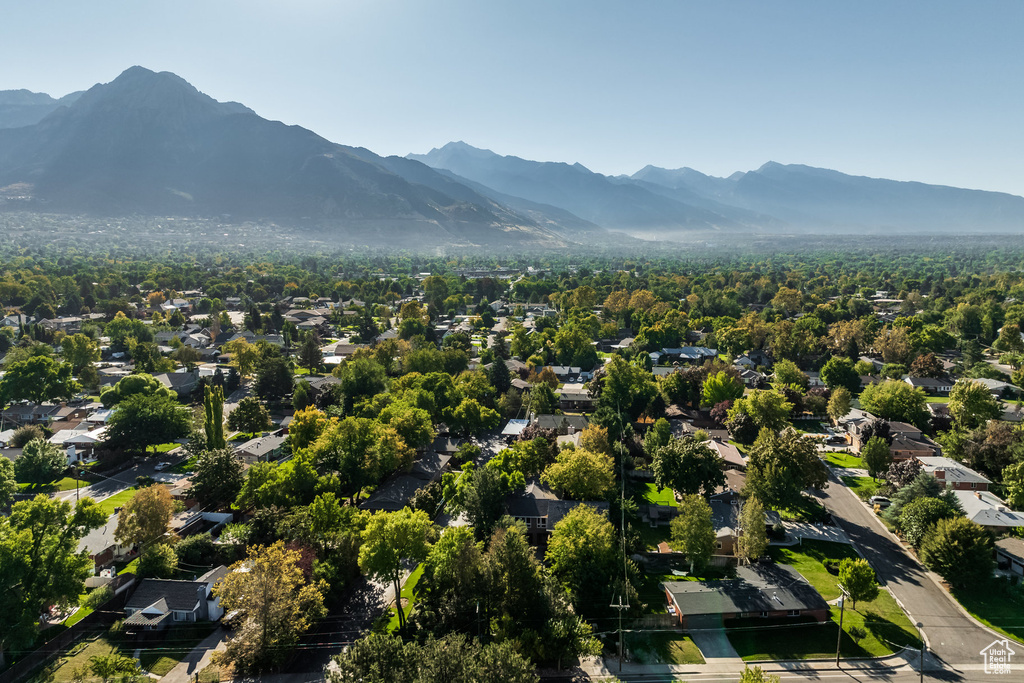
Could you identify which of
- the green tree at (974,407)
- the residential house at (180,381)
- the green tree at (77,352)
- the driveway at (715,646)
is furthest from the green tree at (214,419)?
the green tree at (974,407)

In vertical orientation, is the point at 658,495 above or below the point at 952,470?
below

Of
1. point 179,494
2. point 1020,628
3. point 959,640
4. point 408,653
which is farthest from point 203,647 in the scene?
point 1020,628

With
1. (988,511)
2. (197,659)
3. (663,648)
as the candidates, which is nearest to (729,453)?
(988,511)

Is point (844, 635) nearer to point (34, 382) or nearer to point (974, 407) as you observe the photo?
point (974, 407)

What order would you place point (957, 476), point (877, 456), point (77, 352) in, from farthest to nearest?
1. point (77, 352)
2. point (877, 456)
3. point (957, 476)

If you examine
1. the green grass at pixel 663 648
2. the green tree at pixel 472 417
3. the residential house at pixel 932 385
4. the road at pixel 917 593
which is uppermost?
the residential house at pixel 932 385

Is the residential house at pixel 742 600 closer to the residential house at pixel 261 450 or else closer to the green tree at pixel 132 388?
the residential house at pixel 261 450

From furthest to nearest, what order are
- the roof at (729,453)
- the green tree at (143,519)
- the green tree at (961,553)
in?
the roof at (729,453)
the green tree at (143,519)
the green tree at (961,553)
